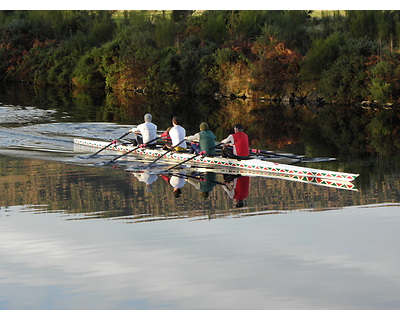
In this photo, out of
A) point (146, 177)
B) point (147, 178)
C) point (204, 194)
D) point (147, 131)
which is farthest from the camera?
point (147, 131)

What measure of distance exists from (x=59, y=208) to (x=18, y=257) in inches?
127

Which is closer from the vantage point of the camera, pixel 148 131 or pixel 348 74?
pixel 148 131

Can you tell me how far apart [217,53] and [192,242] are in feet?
106

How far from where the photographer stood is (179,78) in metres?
45.2

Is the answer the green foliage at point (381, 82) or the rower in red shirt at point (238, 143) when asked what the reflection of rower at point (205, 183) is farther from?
the green foliage at point (381, 82)

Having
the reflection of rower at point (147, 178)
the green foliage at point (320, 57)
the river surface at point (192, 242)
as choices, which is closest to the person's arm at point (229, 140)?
the river surface at point (192, 242)

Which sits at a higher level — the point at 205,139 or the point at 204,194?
the point at 205,139

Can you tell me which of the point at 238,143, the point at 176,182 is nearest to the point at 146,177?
the point at 176,182

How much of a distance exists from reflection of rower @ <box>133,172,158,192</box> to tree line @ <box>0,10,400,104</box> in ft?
63.8

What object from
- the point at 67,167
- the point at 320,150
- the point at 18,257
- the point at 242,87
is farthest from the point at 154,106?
the point at 18,257

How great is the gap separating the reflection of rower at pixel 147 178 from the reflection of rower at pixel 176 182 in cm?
25

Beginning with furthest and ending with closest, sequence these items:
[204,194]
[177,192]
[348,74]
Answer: [348,74]
[177,192]
[204,194]

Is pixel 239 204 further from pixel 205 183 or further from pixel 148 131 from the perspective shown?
pixel 148 131

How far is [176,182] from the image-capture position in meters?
16.5
